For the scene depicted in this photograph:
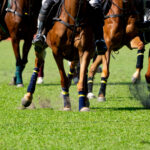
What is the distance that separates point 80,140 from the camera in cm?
647

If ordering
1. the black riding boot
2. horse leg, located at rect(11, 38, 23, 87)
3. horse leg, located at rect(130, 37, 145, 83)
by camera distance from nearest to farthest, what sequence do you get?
the black riding boot, horse leg, located at rect(130, 37, 145, 83), horse leg, located at rect(11, 38, 23, 87)

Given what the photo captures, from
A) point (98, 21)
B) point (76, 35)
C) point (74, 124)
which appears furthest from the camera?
point (98, 21)

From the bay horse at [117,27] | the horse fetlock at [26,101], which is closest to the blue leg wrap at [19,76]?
the bay horse at [117,27]

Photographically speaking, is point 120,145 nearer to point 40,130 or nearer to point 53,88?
point 40,130

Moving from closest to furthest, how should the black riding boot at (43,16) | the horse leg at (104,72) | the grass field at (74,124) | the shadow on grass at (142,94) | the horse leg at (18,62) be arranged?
the grass field at (74,124) < the black riding boot at (43,16) < the shadow on grass at (142,94) < the horse leg at (104,72) < the horse leg at (18,62)

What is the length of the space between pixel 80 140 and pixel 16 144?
0.76 metres

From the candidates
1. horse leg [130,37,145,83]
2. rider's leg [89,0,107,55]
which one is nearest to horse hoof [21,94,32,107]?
rider's leg [89,0,107,55]

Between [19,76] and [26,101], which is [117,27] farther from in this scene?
[19,76]

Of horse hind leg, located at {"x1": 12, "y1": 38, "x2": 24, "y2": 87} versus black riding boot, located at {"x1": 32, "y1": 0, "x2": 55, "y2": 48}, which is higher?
black riding boot, located at {"x1": 32, "y1": 0, "x2": 55, "y2": 48}

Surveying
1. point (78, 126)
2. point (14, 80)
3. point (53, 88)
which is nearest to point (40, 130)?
point (78, 126)

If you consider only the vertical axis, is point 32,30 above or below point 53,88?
above

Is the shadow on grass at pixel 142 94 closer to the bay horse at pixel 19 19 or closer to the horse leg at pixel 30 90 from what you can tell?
the horse leg at pixel 30 90

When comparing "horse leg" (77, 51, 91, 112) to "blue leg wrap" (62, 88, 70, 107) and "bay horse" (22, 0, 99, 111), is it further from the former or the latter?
"blue leg wrap" (62, 88, 70, 107)

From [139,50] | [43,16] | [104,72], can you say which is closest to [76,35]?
[43,16]
